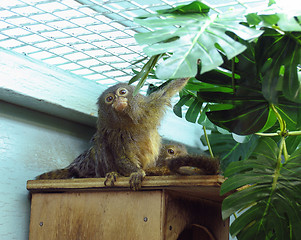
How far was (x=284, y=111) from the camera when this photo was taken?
186 centimetres

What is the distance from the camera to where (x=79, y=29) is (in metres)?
2.32

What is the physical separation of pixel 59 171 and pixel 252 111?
1.05 m

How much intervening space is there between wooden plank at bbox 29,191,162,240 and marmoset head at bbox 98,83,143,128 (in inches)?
19.2

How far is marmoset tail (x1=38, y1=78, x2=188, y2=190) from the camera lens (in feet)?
7.93

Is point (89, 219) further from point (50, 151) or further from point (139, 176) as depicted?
point (50, 151)

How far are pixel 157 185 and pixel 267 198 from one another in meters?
0.44

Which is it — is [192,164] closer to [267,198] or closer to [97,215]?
[267,198]

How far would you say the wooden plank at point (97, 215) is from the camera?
1.98m

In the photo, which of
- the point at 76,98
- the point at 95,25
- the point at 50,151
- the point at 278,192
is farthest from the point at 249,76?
the point at 50,151

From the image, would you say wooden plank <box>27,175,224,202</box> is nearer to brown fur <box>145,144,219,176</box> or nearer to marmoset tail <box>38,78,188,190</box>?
brown fur <box>145,144,219,176</box>

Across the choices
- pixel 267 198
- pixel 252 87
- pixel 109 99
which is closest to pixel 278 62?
pixel 252 87

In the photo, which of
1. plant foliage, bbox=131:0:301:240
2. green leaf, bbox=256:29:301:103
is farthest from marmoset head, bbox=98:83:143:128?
green leaf, bbox=256:29:301:103

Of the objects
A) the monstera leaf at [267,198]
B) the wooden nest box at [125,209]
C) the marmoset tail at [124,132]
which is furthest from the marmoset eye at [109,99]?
the monstera leaf at [267,198]

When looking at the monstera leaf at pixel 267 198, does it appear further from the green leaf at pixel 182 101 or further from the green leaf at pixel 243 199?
the green leaf at pixel 182 101
